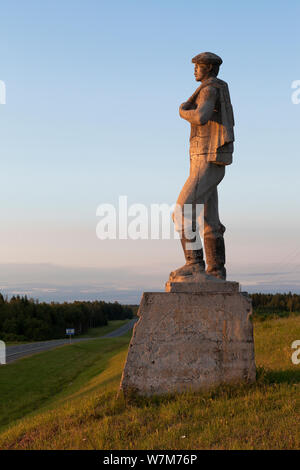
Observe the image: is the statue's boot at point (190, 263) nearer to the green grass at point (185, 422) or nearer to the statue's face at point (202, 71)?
the green grass at point (185, 422)

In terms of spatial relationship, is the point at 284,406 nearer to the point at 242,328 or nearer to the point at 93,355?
the point at 242,328

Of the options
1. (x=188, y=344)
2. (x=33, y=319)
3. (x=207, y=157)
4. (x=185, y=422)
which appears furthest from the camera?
(x=33, y=319)

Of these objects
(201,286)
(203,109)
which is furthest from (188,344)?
(203,109)

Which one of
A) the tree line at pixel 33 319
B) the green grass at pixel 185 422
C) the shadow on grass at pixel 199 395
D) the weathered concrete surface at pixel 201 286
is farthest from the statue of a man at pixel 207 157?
the tree line at pixel 33 319

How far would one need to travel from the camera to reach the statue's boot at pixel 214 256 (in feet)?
24.9

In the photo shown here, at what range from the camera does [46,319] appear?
77.8 meters

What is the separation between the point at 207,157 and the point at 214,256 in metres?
1.53

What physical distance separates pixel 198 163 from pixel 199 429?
386cm

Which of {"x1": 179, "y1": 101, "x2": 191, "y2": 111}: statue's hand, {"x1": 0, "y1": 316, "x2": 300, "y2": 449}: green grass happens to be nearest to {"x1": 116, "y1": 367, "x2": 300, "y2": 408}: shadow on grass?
{"x1": 0, "y1": 316, "x2": 300, "y2": 449}: green grass

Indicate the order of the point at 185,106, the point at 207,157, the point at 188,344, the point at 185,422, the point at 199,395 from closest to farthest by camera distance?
1. the point at 185,422
2. the point at 199,395
3. the point at 188,344
4. the point at 207,157
5. the point at 185,106

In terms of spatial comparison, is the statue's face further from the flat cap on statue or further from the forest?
the forest

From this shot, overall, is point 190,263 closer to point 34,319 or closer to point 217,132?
point 217,132

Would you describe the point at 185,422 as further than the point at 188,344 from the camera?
No

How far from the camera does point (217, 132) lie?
7457mm
